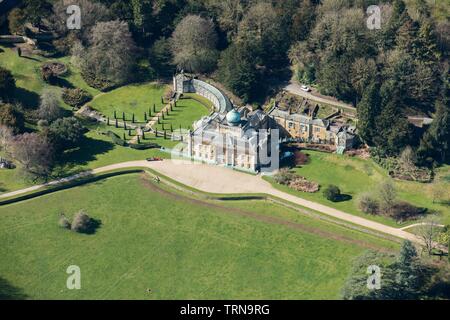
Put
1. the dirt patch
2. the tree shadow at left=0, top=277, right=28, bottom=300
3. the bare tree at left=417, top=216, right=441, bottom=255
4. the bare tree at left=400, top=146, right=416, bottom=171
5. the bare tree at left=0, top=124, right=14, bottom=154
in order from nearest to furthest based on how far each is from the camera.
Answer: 1. the tree shadow at left=0, top=277, right=28, bottom=300
2. the bare tree at left=417, top=216, right=441, bottom=255
3. the dirt patch
4. the bare tree at left=400, top=146, right=416, bottom=171
5. the bare tree at left=0, top=124, right=14, bottom=154

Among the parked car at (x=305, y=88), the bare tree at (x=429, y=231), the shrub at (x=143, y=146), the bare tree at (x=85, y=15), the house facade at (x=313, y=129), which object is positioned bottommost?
the bare tree at (x=429, y=231)

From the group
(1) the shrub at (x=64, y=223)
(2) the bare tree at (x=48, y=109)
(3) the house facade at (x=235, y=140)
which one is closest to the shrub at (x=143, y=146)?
(3) the house facade at (x=235, y=140)

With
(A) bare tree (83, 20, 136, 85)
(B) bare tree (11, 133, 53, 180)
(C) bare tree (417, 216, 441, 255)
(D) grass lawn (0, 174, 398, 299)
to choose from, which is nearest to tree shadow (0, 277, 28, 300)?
(D) grass lawn (0, 174, 398, 299)

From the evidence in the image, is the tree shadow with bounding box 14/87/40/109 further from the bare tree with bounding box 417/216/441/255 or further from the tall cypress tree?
the bare tree with bounding box 417/216/441/255

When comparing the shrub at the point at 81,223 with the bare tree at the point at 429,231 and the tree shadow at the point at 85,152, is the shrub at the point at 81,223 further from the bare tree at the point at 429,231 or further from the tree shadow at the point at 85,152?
the bare tree at the point at 429,231

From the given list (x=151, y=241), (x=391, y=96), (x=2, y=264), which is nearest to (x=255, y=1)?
(x=391, y=96)

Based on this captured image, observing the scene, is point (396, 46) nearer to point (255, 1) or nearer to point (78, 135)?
point (255, 1)
